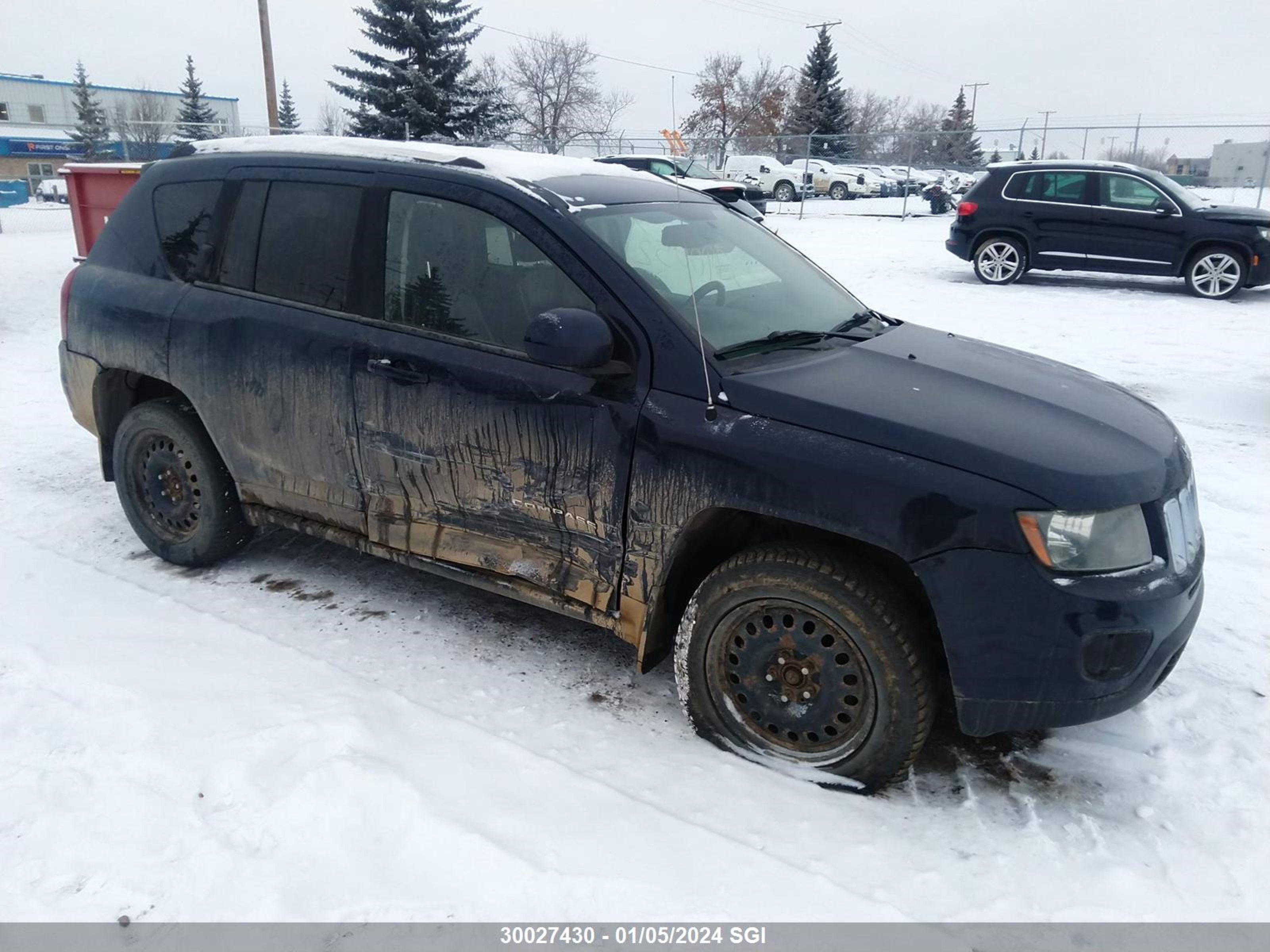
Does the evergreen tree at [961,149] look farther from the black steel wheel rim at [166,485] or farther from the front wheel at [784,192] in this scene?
the black steel wheel rim at [166,485]

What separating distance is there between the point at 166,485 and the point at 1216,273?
1267 centimetres

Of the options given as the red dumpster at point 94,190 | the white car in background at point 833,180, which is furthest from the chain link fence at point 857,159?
the red dumpster at point 94,190

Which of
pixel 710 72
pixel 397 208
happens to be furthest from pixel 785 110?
pixel 397 208

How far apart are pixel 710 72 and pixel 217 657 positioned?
5840 centimetres

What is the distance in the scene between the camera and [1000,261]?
43.9 feet

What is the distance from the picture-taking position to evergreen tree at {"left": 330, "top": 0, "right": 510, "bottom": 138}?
94.3 ft

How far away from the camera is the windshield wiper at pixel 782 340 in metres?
3.16

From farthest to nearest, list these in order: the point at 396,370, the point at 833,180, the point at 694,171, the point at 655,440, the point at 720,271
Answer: the point at 833,180 < the point at 694,171 < the point at 720,271 < the point at 396,370 < the point at 655,440

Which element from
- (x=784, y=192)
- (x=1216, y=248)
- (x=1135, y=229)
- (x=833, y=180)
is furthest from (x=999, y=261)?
(x=833, y=180)

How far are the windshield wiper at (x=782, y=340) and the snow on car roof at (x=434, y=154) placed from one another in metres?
1.04

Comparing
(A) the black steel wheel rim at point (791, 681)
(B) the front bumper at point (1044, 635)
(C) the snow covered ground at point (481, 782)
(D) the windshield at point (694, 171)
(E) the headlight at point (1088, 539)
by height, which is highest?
(D) the windshield at point (694, 171)

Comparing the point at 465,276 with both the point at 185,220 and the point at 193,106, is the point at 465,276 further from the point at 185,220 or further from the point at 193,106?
the point at 193,106

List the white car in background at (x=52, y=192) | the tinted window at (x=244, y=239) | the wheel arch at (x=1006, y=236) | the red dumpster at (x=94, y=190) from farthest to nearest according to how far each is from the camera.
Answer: the white car in background at (x=52, y=192), the wheel arch at (x=1006, y=236), the red dumpster at (x=94, y=190), the tinted window at (x=244, y=239)

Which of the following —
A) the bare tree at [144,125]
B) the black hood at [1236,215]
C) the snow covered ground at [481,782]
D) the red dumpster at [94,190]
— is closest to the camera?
the snow covered ground at [481,782]
